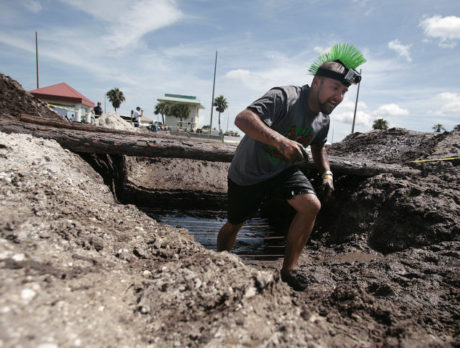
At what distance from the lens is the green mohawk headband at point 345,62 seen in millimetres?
2588

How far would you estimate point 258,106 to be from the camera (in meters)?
2.33

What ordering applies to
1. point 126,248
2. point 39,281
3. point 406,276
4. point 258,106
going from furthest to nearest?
point 406,276 → point 258,106 → point 126,248 → point 39,281

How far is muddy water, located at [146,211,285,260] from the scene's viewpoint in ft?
13.7

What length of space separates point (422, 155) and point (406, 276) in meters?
3.74

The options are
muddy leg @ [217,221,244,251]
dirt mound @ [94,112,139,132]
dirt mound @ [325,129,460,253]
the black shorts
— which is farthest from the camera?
dirt mound @ [94,112,139,132]

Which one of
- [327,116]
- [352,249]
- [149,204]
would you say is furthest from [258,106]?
[149,204]

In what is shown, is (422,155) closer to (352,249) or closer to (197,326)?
(352,249)

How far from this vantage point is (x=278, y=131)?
2.59m

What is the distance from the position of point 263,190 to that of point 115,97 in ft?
190

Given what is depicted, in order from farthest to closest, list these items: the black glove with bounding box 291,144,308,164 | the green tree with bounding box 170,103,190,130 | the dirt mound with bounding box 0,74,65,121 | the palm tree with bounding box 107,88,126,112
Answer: the palm tree with bounding box 107,88,126,112
the green tree with bounding box 170,103,190,130
the dirt mound with bounding box 0,74,65,121
the black glove with bounding box 291,144,308,164

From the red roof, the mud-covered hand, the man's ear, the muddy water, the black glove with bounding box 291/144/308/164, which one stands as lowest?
the muddy water

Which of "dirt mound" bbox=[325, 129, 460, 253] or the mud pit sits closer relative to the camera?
the mud pit

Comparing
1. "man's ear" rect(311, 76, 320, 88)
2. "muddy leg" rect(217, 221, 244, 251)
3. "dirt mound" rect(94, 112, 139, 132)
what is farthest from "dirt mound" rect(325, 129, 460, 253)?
"dirt mound" rect(94, 112, 139, 132)

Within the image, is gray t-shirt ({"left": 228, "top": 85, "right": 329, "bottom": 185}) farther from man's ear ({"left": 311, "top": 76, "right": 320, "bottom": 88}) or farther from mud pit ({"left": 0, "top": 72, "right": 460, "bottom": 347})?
Answer: mud pit ({"left": 0, "top": 72, "right": 460, "bottom": 347})
